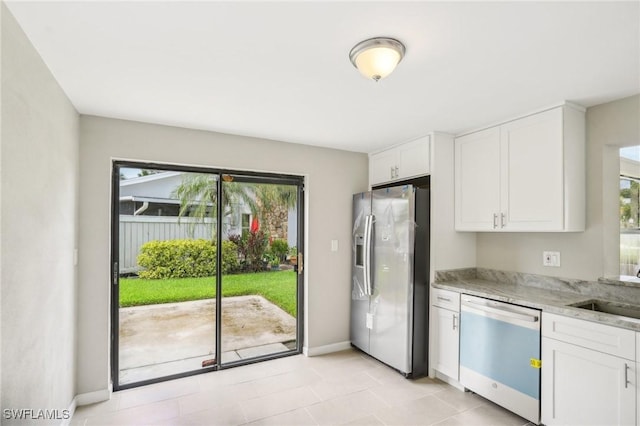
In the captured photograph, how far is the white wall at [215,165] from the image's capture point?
106 inches

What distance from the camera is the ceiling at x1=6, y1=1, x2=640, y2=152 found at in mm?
1432

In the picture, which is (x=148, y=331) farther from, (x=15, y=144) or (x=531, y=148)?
(x=531, y=148)

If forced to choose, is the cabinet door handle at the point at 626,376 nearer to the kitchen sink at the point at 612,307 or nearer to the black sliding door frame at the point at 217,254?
the kitchen sink at the point at 612,307

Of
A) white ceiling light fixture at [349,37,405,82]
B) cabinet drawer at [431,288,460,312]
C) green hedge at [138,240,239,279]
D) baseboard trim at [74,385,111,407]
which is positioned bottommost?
baseboard trim at [74,385,111,407]

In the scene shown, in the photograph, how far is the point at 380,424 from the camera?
94.5 inches

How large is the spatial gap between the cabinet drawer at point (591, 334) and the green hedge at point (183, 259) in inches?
106

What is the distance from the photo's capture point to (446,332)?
9.96 ft

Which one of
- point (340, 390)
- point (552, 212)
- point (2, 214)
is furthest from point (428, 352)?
point (2, 214)

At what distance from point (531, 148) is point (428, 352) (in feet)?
6.60

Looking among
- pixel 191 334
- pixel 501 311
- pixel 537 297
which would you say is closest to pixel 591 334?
pixel 537 297

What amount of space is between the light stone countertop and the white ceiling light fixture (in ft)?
6.29

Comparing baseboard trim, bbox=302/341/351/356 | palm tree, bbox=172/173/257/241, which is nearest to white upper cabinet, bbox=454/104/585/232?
baseboard trim, bbox=302/341/351/356

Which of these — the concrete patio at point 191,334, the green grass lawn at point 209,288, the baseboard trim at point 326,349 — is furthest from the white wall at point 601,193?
the concrete patio at point 191,334

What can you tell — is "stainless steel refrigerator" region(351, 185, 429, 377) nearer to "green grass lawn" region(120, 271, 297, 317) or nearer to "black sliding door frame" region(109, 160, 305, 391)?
"black sliding door frame" region(109, 160, 305, 391)
